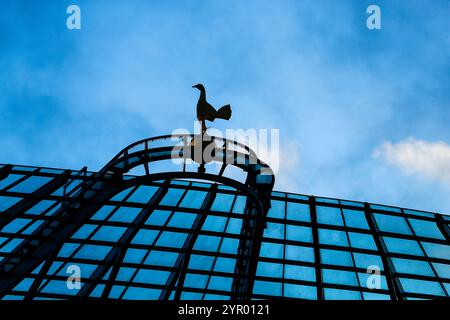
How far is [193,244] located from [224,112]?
6120 mm

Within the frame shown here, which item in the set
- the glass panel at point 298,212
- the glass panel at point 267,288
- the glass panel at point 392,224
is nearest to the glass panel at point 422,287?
the glass panel at point 267,288

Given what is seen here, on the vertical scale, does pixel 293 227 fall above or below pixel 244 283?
above

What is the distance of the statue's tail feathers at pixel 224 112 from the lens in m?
18.4

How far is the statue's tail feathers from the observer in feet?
60.2

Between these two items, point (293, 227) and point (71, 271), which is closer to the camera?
point (71, 271)

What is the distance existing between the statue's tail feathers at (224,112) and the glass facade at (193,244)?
3.57 meters

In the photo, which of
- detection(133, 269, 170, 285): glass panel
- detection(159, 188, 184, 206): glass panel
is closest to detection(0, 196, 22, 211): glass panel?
detection(159, 188, 184, 206): glass panel

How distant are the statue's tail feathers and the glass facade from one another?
3.57 meters
